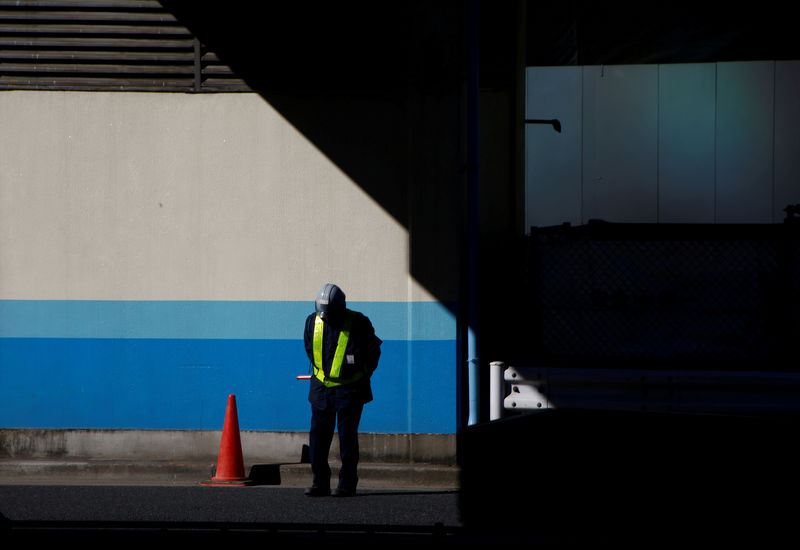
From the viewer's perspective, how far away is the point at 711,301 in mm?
5352

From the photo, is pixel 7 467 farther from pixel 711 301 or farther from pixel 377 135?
pixel 711 301

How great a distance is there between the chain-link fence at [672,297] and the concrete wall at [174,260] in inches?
134

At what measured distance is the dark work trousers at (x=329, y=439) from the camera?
796cm

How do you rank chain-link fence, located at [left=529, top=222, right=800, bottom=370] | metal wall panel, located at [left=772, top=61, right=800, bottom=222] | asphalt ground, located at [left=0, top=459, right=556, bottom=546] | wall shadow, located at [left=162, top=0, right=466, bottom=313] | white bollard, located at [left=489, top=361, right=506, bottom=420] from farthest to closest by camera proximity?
wall shadow, located at [left=162, top=0, right=466, bottom=313]
metal wall panel, located at [left=772, top=61, right=800, bottom=222]
asphalt ground, located at [left=0, top=459, right=556, bottom=546]
chain-link fence, located at [left=529, top=222, right=800, bottom=370]
white bollard, located at [left=489, top=361, right=506, bottom=420]

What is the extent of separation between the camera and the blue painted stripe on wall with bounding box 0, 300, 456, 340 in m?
9.09

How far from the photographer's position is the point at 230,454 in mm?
→ 8430

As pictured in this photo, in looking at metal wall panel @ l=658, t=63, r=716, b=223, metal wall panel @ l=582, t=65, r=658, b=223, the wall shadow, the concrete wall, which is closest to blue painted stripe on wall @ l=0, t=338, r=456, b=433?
the concrete wall

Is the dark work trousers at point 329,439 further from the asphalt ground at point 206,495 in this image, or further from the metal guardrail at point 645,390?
the metal guardrail at point 645,390

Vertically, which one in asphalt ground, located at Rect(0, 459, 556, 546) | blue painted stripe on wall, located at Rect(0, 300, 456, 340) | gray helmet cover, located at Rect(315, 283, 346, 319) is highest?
gray helmet cover, located at Rect(315, 283, 346, 319)

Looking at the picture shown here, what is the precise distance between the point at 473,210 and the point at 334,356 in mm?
1756

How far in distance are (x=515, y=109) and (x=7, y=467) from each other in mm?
5854

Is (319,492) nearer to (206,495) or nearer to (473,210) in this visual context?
(206,495)

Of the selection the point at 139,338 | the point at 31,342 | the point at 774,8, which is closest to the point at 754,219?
the point at 774,8

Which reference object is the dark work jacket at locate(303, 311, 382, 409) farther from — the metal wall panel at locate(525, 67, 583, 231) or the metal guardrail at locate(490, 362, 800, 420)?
the metal guardrail at locate(490, 362, 800, 420)
